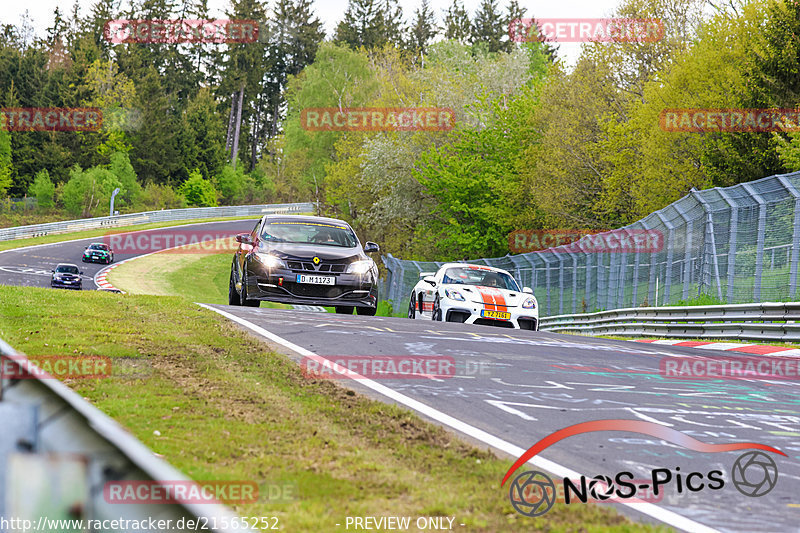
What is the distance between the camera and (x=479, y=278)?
18016 mm

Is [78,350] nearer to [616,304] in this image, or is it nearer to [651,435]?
[651,435]

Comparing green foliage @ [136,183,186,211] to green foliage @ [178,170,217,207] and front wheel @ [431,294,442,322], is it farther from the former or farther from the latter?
front wheel @ [431,294,442,322]

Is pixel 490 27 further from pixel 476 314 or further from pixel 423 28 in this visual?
pixel 476 314

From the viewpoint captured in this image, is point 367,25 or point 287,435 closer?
point 287,435

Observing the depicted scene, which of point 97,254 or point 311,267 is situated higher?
point 311,267

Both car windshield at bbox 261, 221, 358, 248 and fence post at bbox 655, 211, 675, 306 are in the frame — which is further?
fence post at bbox 655, 211, 675, 306

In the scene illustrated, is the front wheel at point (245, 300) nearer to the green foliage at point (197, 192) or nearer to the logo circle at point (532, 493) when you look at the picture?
the logo circle at point (532, 493)

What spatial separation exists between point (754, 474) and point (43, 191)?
80718 millimetres

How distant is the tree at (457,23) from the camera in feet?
341

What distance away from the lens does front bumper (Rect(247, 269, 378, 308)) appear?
15.3 m

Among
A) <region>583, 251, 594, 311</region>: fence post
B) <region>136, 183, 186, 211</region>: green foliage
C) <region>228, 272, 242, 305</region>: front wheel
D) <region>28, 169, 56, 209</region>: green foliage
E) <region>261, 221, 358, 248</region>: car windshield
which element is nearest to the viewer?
<region>261, 221, 358, 248</region>: car windshield

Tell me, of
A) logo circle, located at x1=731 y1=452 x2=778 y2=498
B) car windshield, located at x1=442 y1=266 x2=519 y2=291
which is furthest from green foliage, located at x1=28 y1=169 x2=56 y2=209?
logo circle, located at x1=731 y1=452 x2=778 y2=498

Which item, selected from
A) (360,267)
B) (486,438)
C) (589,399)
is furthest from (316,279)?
(486,438)

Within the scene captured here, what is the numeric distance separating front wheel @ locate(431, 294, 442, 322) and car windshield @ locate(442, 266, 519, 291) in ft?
1.53
